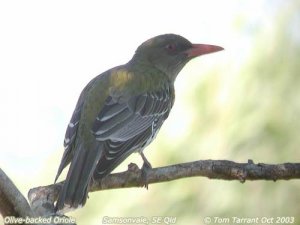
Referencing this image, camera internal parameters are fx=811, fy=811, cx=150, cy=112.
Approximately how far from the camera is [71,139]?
5480 millimetres

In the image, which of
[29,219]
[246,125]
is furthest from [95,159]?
[29,219]

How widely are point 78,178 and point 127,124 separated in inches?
35.1

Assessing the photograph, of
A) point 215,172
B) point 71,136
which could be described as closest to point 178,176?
point 215,172

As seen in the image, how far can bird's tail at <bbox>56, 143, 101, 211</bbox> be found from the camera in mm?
4734

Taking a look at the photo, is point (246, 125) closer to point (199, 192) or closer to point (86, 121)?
point (199, 192)

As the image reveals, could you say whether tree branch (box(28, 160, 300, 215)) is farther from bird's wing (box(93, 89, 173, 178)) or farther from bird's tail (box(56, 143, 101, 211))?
Result: bird's wing (box(93, 89, 173, 178))

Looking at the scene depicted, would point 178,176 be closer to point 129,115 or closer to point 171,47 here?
point 129,115

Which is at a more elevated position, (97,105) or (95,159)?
(97,105)

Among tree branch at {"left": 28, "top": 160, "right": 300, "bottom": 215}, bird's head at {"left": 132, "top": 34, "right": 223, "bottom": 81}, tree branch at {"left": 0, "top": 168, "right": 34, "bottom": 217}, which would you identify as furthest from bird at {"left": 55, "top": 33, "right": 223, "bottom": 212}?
tree branch at {"left": 0, "top": 168, "right": 34, "bottom": 217}

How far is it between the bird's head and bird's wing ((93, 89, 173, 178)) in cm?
45

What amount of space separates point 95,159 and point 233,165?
1.15 meters

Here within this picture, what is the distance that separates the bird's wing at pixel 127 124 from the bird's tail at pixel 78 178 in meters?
0.08

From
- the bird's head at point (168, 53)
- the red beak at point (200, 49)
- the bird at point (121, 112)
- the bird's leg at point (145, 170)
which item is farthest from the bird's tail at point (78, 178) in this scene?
the bird's head at point (168, 53)

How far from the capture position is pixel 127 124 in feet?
18.9
